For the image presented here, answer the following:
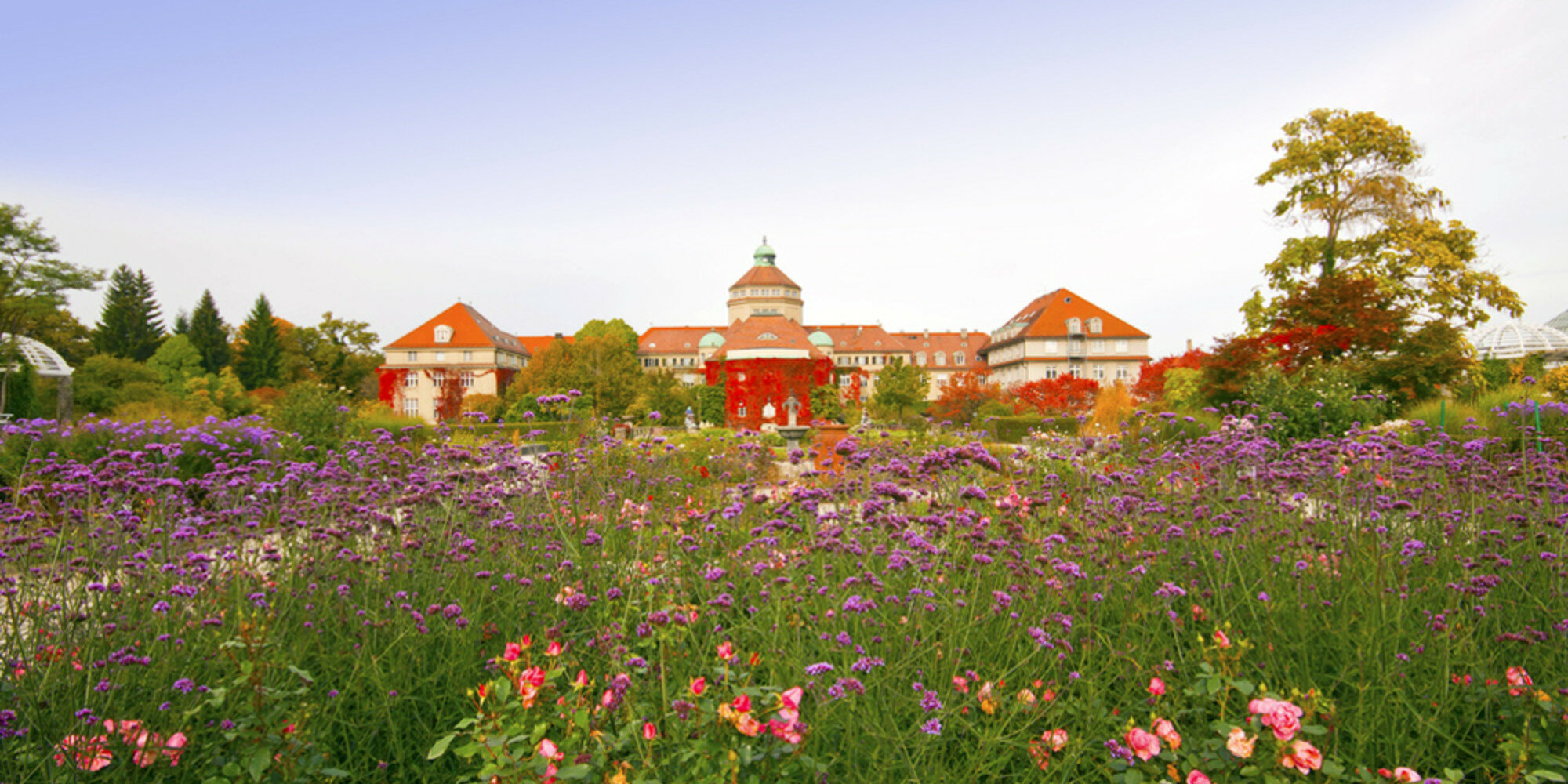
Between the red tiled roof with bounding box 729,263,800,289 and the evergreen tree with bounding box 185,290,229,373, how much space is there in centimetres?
3284

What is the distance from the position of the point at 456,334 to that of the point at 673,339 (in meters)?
19.9

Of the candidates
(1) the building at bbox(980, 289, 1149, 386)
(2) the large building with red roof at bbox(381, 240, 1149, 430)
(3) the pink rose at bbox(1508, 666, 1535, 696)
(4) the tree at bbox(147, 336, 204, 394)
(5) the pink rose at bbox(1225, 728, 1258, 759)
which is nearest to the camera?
(5) the pink rose at bbox(1225, 728, 1258, 759)

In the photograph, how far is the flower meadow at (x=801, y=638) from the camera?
6.93 ft

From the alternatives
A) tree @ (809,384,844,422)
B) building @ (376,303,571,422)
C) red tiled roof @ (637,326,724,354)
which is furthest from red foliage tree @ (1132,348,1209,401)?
red tiled roof @ (637,326,724,354)

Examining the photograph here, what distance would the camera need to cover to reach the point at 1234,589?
3.22 metres

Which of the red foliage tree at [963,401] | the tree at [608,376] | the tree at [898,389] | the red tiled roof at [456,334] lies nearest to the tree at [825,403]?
the tree at [898,389]

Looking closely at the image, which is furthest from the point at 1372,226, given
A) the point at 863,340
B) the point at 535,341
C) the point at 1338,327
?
the point at 535,341

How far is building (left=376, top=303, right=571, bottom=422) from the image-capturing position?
2084 inches

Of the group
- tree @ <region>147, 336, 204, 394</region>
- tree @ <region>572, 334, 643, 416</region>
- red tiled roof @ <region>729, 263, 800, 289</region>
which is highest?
red tiled roof @ <region>729, 263, 800, 289</region>

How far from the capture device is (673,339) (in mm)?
70250

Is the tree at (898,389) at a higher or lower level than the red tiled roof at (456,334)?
lower

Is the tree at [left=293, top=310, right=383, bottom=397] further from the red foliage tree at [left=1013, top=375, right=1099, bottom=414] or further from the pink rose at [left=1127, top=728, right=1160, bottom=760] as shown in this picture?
the pink rose at [left=1127, top=728, right=1160, bottom=760]

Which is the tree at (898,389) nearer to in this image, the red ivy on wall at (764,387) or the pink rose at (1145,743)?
the red ivy on wall at (764,387)

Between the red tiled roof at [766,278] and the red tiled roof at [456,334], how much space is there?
18.4 metres
